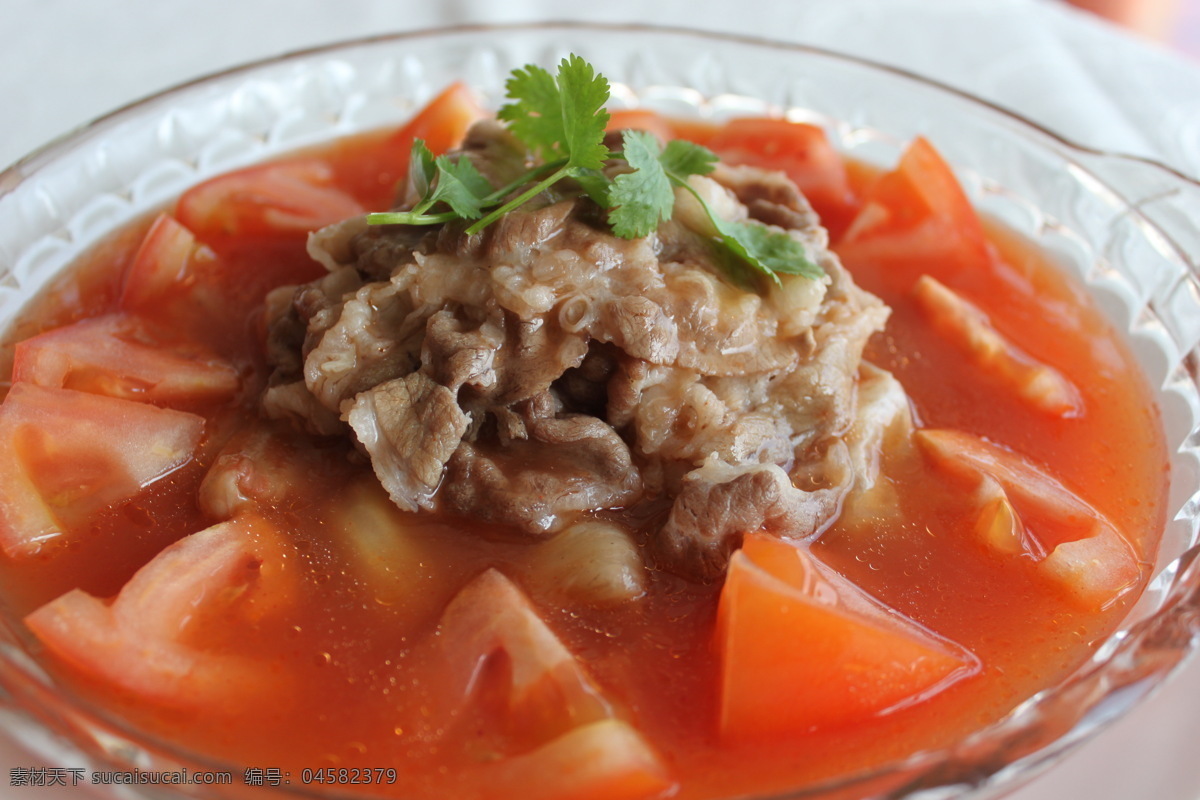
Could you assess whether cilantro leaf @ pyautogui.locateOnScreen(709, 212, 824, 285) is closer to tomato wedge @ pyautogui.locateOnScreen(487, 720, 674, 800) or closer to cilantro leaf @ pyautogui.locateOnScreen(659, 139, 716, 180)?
cilantro leaf @ pyautogui.locateOnScreen(659, 139, 716, 180)

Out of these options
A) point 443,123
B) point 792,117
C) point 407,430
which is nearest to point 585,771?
point 407,430

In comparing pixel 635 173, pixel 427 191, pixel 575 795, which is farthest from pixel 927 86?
pixel 575 795

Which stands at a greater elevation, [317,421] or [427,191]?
[427,191]

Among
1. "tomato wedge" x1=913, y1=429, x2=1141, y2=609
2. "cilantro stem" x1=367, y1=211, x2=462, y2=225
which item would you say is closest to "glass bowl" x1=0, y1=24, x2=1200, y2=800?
"tomato wedge" x1=913, y1=429, x2=1141, y2=609

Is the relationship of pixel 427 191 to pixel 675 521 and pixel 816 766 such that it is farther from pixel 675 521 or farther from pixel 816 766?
pixel 816 766

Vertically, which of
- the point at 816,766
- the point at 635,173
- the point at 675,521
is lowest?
the point at 816,766

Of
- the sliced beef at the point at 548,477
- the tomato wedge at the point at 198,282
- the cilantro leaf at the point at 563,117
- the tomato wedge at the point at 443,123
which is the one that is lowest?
the sliced beef at the point at 548,477

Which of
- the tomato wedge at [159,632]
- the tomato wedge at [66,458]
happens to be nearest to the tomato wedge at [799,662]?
the tomato wedge at [159,632]

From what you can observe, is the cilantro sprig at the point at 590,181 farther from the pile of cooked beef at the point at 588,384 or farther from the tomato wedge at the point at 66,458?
the tomato wedge at the point at 66,458
